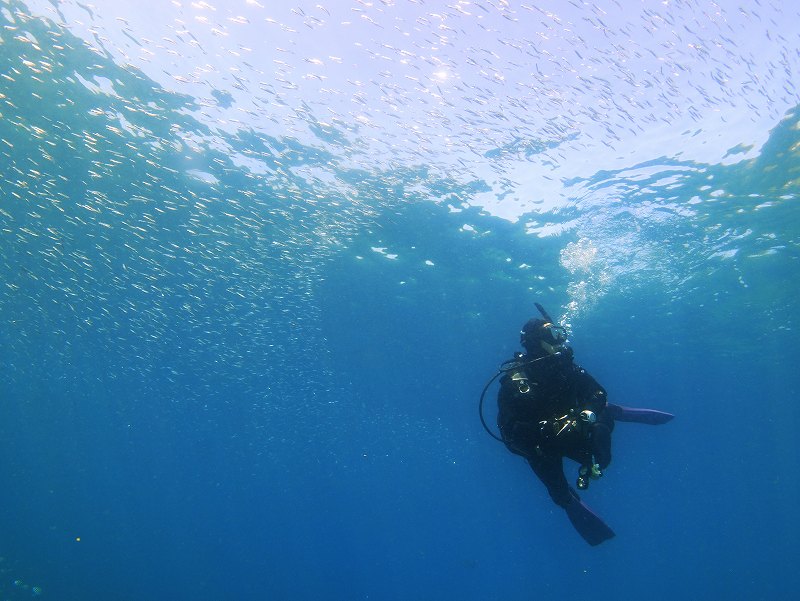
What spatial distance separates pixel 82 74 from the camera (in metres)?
11.4

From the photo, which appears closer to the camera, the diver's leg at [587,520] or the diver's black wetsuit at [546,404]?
the diver's black wetsuit at [546,404]

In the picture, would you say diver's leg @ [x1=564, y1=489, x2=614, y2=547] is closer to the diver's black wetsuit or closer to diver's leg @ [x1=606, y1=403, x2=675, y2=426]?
the diver's black wetsuit

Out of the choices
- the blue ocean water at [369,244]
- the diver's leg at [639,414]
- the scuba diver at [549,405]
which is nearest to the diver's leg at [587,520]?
the scuba diver at [549,405]

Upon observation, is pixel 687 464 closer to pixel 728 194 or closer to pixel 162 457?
pixel 728 194

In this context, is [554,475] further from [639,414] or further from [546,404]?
[639,414]

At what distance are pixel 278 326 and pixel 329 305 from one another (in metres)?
3.50

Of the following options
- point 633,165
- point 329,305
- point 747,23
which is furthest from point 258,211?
point 747,23

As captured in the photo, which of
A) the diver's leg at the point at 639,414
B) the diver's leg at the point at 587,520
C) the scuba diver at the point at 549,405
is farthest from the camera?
the diver's leg at the point at 639,414

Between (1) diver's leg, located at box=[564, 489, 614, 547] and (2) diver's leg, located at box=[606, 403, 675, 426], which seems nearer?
(1) diver's leg, located at box=[564, 489, 614, 547]

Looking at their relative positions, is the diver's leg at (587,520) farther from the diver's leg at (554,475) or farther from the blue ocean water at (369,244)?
the blue ocean water at (369,244)

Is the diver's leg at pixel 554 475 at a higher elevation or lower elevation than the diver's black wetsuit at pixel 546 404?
lower

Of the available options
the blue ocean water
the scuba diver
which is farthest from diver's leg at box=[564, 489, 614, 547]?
the blue ocean water

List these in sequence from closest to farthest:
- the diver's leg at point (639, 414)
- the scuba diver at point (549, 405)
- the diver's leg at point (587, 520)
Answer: the scuba diver at point (549, 405) → the diver's leg at point (587, 520) → the diver's leg at point (639, 414)

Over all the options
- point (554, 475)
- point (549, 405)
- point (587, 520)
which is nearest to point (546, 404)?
point (549, 405)
